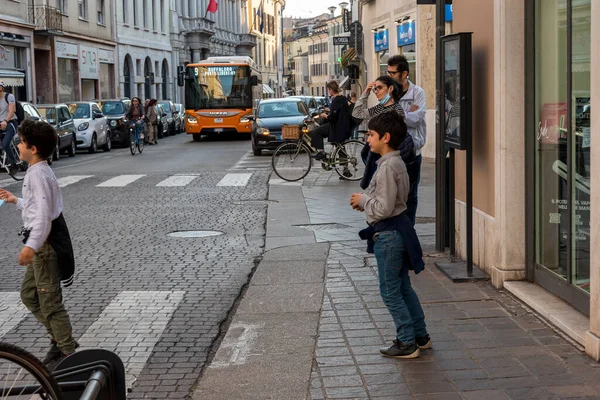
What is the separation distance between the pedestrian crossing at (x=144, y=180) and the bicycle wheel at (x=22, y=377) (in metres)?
13.8

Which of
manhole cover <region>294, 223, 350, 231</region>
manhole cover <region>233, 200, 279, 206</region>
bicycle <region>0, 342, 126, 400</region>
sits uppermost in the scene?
bicycle <region>0, 342, 126, 400</region>

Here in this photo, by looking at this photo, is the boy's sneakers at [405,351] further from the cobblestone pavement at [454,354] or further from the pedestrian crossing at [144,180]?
the pedestrian crossing at [144,180]

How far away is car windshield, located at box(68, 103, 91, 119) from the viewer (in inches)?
1209

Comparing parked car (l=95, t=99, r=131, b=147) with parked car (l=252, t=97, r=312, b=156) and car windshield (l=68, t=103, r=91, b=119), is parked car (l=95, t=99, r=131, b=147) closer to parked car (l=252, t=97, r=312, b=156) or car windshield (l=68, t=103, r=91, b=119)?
car windshield (l=68, t=103, r=91, b=119)

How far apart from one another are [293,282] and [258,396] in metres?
3.08

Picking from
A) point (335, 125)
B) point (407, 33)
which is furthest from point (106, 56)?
point (335, 125)

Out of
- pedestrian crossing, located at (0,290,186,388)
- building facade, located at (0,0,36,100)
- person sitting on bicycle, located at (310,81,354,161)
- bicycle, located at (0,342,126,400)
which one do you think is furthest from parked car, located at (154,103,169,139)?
bicycle, located at (0,342,126,400)

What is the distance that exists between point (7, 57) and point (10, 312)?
31017 mm

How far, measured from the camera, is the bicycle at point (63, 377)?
3.59 meters

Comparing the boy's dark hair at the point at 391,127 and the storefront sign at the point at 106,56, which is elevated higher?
the storefront sign at the point at 106,56

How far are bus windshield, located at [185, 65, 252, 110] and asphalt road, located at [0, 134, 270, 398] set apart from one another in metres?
18.1

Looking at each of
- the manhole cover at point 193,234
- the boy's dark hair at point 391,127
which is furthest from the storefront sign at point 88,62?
the boy's dark hair at point 391,127

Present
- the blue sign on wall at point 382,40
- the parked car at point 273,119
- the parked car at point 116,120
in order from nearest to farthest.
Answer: the parked car at point 273,119
the blue sign on wall at point 382,40
the parked car at point 116,120

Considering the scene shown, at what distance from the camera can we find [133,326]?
6.96 metres
